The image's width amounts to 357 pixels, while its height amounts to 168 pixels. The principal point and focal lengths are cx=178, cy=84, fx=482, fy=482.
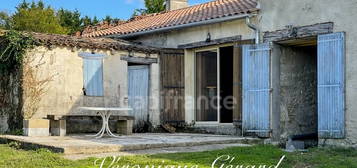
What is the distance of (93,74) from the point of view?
40.7ft

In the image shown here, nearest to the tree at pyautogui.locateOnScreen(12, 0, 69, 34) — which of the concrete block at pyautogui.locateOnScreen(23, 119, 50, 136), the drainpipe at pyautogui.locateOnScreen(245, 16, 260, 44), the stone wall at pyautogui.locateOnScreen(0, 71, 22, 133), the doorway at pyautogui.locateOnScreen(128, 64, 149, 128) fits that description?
the doorway at pyautogui.locateOnScreen(128, 64, 149, 128)

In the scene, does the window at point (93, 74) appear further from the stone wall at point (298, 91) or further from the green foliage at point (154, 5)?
the green foliage at point (154, 5)

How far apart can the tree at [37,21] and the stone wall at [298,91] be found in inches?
611

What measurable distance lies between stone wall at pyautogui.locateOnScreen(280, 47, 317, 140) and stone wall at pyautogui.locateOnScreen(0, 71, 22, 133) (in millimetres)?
6263

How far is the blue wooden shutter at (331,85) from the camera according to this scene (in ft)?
32.1

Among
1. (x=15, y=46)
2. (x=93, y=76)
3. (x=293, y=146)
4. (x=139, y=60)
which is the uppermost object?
(x=15, y=46)

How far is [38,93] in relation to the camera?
1140 cm

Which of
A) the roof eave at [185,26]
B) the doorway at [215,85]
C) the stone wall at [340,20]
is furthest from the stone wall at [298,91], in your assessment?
the doorway at [215,85]

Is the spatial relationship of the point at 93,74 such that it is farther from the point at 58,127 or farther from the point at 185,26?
the point at 185,26

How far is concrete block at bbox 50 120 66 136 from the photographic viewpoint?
11.0 m

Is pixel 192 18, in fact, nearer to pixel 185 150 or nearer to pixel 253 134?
pixel 253 134

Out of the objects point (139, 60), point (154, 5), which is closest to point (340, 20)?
point (139, 60)

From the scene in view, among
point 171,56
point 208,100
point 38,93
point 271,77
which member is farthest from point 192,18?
point 38,93

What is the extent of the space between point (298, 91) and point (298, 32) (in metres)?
1.81
